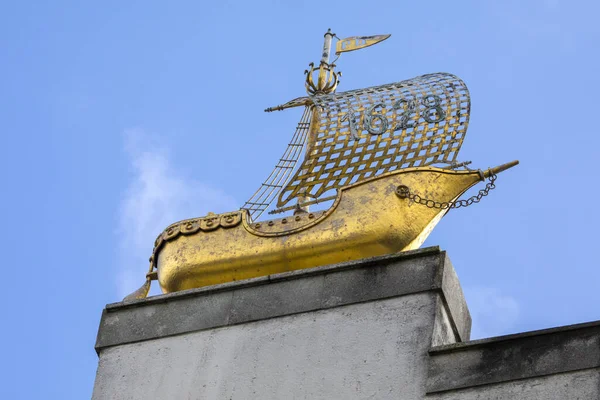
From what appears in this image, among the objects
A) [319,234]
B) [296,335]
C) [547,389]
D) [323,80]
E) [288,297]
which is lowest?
[547,389]

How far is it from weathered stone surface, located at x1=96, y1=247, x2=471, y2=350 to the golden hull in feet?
0.95

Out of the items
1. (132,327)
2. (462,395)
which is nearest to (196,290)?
(132,327)

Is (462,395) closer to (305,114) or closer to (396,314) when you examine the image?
(396,314)

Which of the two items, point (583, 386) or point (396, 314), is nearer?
point (583, 386)

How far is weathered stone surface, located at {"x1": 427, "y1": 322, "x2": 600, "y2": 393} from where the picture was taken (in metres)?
13.0

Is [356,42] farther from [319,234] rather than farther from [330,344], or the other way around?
[330,344]

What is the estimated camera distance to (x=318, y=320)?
14.0 m

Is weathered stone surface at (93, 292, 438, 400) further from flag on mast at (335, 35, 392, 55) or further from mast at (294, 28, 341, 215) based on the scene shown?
flag on mast at (335, 35, 392, 55)

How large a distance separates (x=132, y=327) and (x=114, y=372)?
455 millimetres

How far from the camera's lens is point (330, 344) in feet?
45.1

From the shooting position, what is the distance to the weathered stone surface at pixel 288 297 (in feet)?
45.8

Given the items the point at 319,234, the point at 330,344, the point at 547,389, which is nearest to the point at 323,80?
the point at 319,234

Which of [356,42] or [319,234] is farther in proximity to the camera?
[356,42]

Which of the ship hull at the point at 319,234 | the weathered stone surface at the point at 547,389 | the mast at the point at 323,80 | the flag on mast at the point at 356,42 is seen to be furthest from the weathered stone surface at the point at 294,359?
the flag on mast at the point at 356,42
